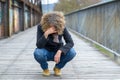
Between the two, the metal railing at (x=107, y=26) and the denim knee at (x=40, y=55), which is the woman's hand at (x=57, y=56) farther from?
the metal railing at (x=107, y=26)

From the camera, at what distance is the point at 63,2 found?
2869 inches

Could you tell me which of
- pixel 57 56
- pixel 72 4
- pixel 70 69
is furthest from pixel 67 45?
pixel 72 4

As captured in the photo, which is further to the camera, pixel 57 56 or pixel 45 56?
pixel 45 56

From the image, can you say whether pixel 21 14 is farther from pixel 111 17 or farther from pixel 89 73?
pixel 89 73

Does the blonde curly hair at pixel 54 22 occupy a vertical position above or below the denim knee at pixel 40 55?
above

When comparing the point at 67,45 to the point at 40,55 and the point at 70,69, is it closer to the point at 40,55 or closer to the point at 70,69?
the point at 40,55

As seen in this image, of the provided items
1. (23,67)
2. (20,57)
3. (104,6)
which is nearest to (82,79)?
(23,67)

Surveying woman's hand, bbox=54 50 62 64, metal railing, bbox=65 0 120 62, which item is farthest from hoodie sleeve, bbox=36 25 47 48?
metal railing, bbox=65 0 120 62

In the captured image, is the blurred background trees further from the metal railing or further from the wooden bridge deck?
the wooden bridge deck

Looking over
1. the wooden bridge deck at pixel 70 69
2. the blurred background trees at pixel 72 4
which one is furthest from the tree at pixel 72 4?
the wooden bridge deck at pixel 70 69

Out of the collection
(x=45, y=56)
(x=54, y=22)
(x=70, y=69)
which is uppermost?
(x=54, y=22)

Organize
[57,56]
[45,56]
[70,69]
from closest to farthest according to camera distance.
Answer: [57,56]
[45,56]
[70,69]

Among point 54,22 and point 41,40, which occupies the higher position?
point 54,22

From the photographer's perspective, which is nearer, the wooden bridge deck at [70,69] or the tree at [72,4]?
the wooden bridge deck at [70,69]
